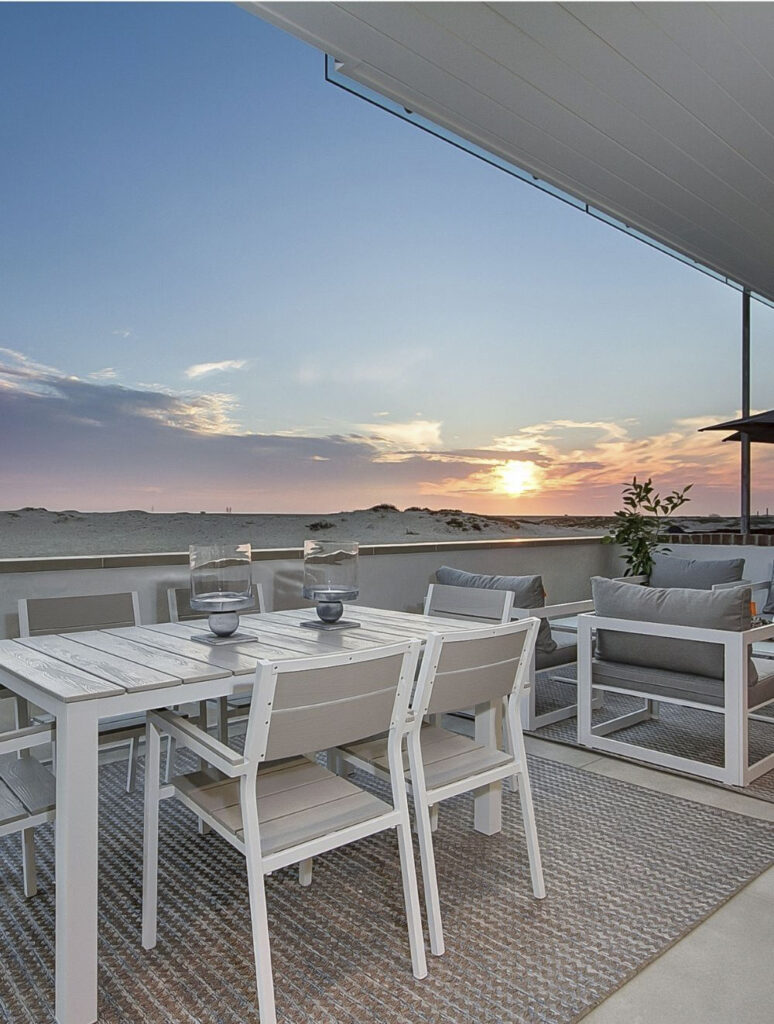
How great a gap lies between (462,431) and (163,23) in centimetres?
353

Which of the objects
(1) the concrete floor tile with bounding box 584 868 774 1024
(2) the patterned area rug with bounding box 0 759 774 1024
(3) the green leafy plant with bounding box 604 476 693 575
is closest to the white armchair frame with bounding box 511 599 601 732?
(2) the patterned area rug with bounding box 0 759 774 1024

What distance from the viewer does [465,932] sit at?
1945 mm

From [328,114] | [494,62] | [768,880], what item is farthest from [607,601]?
[328,114]

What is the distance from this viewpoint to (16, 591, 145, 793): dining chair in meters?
2.56

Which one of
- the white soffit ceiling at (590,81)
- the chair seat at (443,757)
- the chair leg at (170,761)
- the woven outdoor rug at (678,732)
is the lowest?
the woven outdoor rug at (678,732)

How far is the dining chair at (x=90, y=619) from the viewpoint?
256 cm

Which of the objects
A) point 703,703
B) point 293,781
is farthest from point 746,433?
point 293,781

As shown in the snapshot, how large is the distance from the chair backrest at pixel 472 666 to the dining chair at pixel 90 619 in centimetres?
120

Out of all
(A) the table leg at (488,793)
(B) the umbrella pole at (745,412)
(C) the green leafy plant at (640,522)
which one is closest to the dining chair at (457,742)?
(A) the table leg at (488,793)

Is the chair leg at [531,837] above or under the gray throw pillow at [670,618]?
under

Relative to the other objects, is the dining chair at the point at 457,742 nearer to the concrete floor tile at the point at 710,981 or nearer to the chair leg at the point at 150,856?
the concrete floor tile at the point at 710,981

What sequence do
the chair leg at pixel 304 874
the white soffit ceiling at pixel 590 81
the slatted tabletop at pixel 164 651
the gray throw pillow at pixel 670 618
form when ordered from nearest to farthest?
the slatted tabletop at pixel 164 651 < the chair leg at pixel 304 874 < the white soffit ceiling at pixel 590 81 < the gray throw pillow at pixel 670 618

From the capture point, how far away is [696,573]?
4645 millimetres

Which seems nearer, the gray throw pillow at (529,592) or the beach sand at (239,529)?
the gray throw pillow at (529,592)
